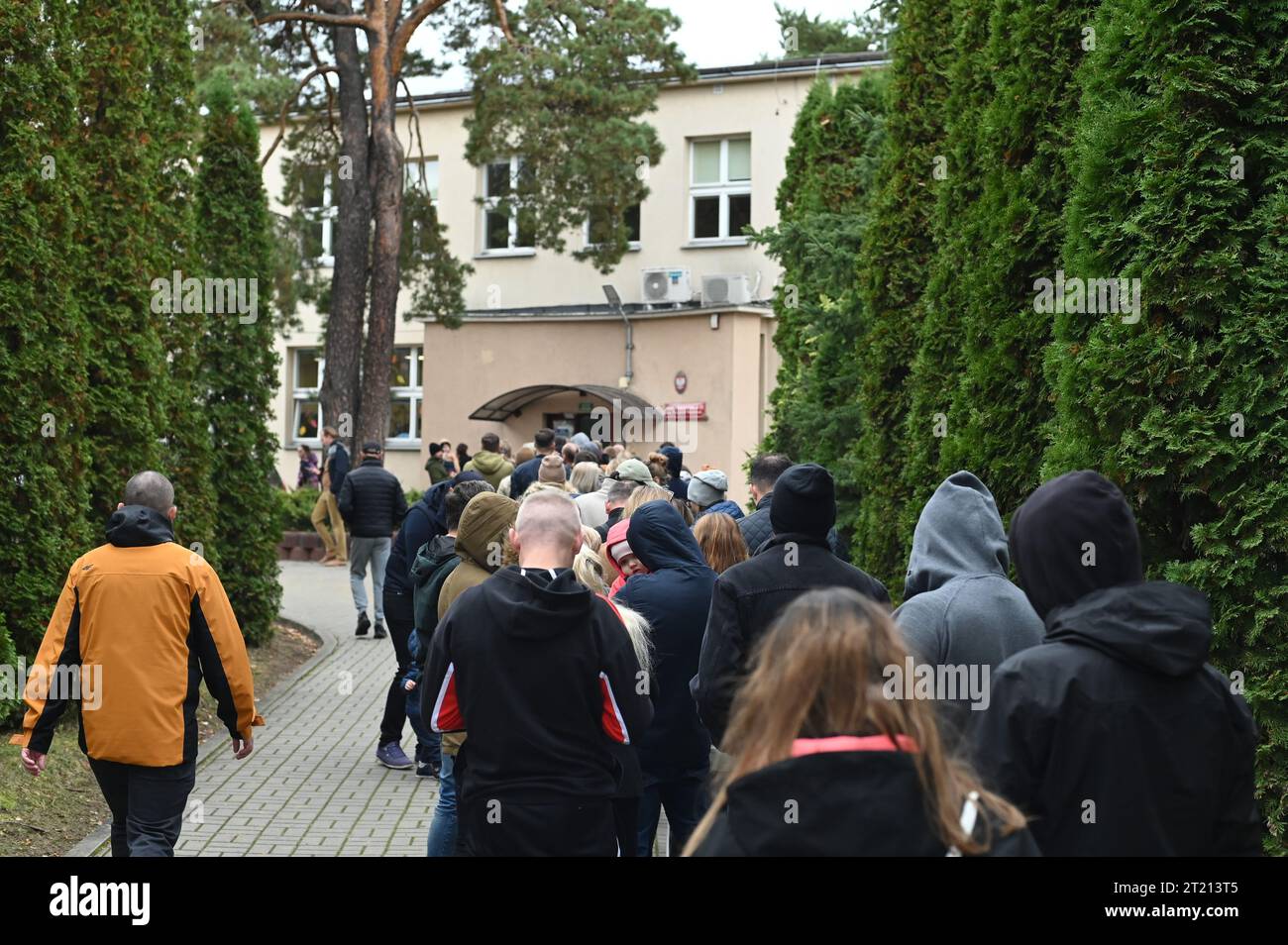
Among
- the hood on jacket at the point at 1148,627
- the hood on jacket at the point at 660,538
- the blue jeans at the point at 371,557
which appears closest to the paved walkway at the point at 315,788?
the blue jeans at the point at 371,557

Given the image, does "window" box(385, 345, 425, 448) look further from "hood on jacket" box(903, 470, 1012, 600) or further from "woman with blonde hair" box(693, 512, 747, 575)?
"hood on jacket" box(903, 470, 1012, 600)

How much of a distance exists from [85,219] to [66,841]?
4769mm

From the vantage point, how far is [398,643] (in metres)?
9.51

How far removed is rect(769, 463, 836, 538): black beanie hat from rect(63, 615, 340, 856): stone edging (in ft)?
13.4

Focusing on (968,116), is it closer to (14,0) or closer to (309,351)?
(14,0)

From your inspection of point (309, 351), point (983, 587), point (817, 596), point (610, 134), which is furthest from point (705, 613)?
point (309, 351)

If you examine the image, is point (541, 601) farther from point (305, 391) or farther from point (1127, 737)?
point (305, 391)

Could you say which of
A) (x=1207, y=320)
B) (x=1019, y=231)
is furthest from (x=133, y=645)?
(x=1019, y=231)

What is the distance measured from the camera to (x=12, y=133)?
8.97m

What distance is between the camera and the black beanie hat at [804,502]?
5.34 m

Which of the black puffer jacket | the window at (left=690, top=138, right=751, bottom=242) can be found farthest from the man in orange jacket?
the window at (left=690, top=138, right=751, bottom=242)

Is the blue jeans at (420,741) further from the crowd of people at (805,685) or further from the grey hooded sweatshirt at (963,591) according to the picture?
the grey hooded sweatshirt at (963,591)

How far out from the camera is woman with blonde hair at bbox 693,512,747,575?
681cm

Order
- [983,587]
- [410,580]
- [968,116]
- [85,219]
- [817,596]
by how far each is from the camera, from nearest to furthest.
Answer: [817,596] < [983,587] < [968,116] < [410,580] < [85,219]
